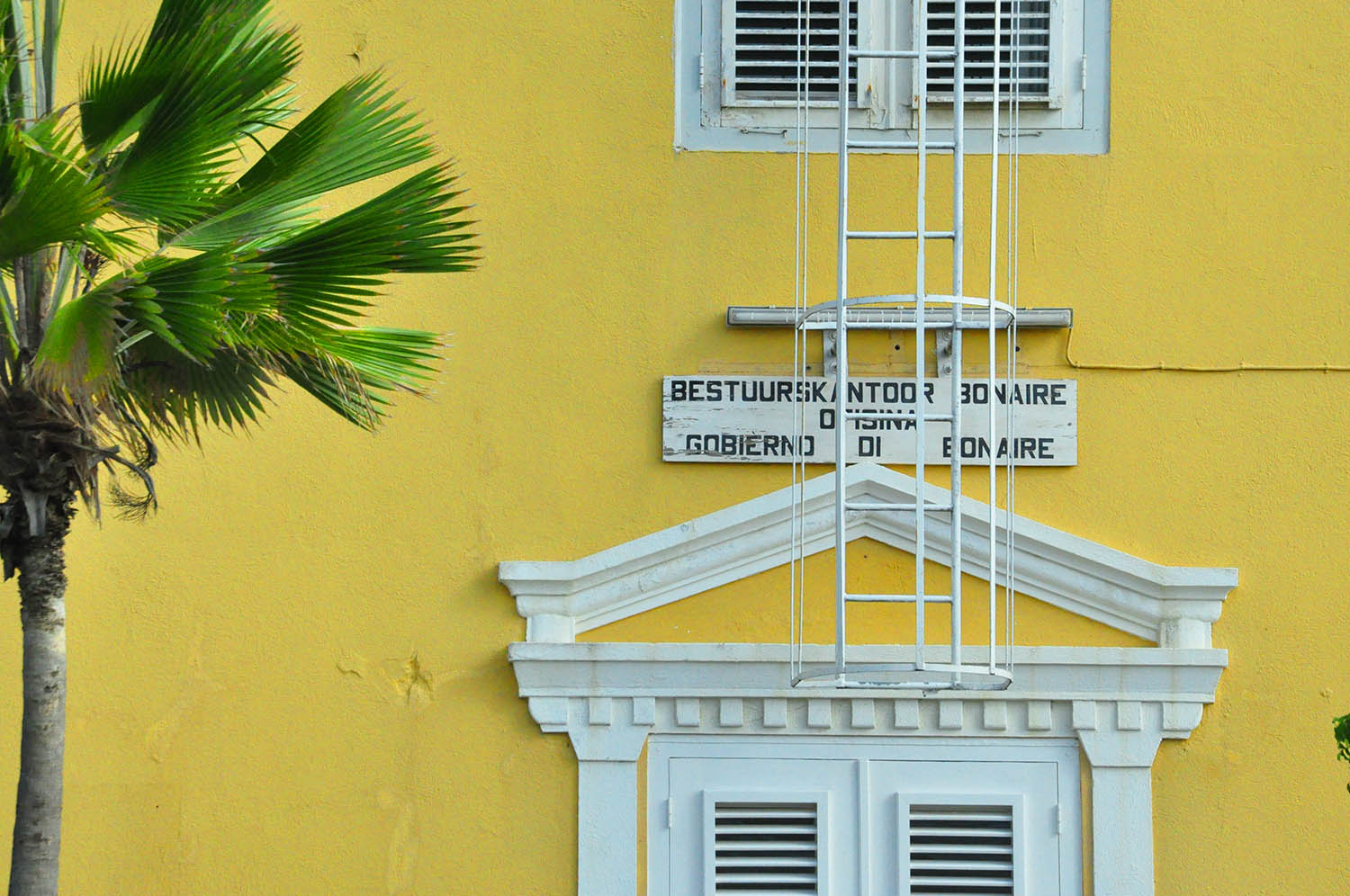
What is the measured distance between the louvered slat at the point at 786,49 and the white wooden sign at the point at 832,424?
1.36m

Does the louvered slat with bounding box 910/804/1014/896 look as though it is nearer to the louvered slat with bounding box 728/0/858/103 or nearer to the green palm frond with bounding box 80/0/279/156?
the louvered slat with bounding box 728/0/858/103

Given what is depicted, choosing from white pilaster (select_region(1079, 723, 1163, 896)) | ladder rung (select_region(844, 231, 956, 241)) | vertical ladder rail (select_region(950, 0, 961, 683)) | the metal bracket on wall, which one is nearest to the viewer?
vertical ladder rail (select_region(950, 0, 961, 683))

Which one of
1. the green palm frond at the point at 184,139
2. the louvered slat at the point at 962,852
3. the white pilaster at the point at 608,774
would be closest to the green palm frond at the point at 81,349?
the green palm frond at the point at 184,139

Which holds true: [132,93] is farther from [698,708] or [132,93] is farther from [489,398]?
[698,708]

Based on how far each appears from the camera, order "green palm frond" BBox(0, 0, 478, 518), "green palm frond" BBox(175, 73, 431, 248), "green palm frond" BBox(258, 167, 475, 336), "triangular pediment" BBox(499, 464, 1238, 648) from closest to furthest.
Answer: "green palm frond" BBox(0, 0, 478, 518), "green palm frond" BBox(258, 167, 475, 336), "green palm frond" BBox(175, 73, 431, 248), "triangular pediment" BBox(499, 464, 1238, 648)

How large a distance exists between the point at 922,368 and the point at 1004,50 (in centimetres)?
199

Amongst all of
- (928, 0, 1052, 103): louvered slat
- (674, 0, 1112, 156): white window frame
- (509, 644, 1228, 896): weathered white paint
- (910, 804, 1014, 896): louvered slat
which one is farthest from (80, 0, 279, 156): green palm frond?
(910, 804, 1014, 896): louvered slat

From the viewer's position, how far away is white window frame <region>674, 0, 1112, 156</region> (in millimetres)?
8727

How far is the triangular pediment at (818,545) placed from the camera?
837 cm

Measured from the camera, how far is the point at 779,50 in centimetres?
884

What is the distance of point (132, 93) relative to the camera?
7047mm

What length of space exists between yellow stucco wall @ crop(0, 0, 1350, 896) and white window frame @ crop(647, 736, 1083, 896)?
40cm

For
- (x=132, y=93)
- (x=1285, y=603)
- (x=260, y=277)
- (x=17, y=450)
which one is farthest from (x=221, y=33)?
(x=1285, y=603)

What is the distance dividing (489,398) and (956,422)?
2.19 m
